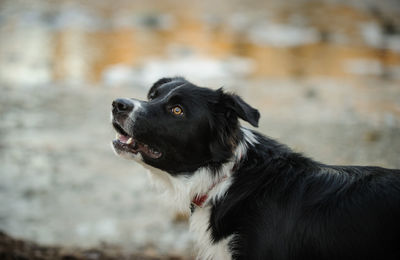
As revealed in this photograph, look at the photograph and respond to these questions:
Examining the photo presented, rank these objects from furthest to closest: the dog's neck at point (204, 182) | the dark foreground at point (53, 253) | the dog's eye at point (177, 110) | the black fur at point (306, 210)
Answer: the dark foreground at point (53, 253), the dog's eye at point (177, 110), the dog's neck at point (204, 182), the black fur at point (306, 210)

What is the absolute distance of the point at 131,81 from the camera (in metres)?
14.0

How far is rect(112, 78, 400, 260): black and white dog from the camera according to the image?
3049 mm

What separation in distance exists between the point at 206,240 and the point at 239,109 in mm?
1006

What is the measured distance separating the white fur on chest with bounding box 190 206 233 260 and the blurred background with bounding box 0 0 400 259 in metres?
2.07

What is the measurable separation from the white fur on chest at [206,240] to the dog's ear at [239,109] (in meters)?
0.74

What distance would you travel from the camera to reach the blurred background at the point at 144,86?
278 inches

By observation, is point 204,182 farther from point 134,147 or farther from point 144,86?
point 144,86

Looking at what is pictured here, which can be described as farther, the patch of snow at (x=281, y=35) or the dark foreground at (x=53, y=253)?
the patch of snow at (x=281, y=35)

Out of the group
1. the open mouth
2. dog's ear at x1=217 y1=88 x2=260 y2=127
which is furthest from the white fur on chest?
dog's ear at x1=217 y1=88 x2=260 y2=127

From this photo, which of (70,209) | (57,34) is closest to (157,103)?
(70,209)

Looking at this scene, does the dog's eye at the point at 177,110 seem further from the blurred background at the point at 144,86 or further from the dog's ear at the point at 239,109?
the blurred background at the point at 144,86

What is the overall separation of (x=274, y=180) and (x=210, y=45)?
1613 cm

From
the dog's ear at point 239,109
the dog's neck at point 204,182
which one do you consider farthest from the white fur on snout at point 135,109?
the dog's ear at point 239,109

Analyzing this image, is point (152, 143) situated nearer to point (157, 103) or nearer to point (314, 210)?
point (157, 103)
